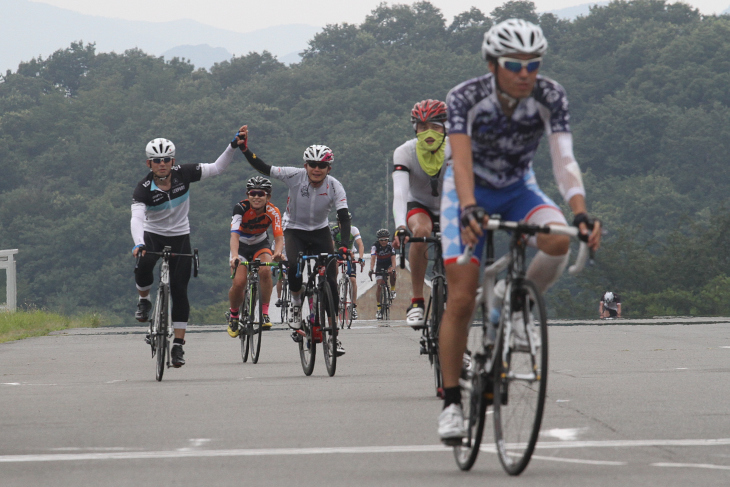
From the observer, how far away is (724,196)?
87.0 metres

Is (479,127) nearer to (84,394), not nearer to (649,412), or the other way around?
(649,412)

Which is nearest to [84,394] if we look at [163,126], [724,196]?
[724,196]

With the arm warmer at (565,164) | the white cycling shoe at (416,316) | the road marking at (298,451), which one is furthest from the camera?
the white cycling shoe at (416,316)

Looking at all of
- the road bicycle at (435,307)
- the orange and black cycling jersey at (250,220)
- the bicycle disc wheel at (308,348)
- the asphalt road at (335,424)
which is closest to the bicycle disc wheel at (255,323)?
the asphalt road at (335,424)

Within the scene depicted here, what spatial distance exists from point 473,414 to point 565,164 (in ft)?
3.97

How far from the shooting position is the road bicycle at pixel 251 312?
1284 centimetres

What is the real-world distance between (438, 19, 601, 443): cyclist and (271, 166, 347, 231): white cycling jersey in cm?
563

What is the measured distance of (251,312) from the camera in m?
12.8

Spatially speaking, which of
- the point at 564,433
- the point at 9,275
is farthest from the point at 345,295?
the point at 564,433

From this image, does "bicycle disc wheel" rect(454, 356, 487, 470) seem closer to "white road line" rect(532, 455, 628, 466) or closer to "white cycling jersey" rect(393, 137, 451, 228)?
"white road line" rect(532, 455, 628, 466)

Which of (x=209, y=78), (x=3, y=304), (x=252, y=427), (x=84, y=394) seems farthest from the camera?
(x=209, y=78)

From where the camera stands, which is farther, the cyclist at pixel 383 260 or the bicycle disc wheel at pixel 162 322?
the cyclist at pixel 383 260

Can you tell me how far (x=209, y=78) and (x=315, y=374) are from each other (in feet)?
358

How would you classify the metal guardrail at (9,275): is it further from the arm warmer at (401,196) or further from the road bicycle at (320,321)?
the arm warmer at (401,196)
